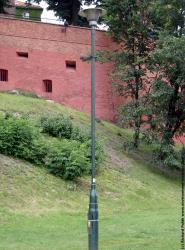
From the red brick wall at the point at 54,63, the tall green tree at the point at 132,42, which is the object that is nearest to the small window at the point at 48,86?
the red brick wall at the point at 54,63

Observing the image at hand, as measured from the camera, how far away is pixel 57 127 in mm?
22828

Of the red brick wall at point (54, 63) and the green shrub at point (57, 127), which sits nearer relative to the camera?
the green shrub at point (57, 127)

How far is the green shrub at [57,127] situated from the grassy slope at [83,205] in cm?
214

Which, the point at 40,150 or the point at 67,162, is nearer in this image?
the point at 67,162

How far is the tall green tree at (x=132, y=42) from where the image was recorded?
27.6 metres

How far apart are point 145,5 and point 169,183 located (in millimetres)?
8920

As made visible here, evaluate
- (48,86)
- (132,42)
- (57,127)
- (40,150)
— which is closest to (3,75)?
(48,86)

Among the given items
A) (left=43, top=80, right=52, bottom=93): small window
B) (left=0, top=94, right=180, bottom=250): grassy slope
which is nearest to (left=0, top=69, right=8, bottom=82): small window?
(left=43, top=80, right=52, bottom=93): small window

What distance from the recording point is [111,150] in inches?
1011

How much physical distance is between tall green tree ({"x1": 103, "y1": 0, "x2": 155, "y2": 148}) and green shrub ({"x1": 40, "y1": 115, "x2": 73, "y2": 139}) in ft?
17.1

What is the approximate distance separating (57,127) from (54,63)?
11.5 m

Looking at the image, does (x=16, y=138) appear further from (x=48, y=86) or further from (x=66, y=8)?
(x=66, y=8)

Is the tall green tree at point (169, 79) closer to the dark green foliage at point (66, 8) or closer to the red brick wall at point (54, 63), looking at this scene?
the red brick wall at point (54, 63)

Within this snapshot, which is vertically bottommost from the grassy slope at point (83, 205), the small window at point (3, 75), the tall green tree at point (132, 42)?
the grassy slope at point (83, 205)
